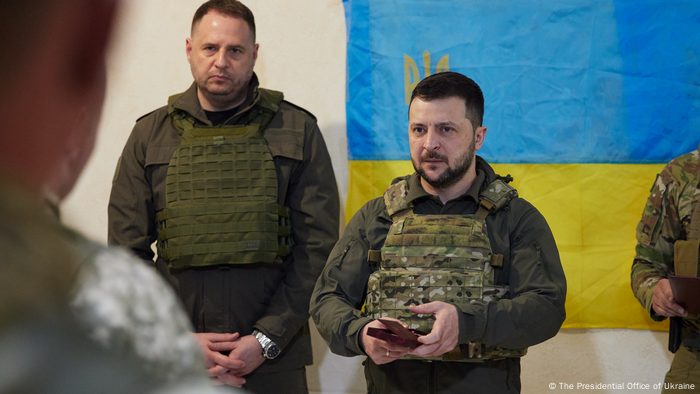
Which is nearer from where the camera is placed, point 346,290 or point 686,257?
point 346,290

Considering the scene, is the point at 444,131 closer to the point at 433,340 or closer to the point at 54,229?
the point at 433,340

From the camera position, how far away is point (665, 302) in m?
1.97

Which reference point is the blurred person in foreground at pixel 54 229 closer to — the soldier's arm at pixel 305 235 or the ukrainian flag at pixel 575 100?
the soldier's arm at pixel 305 235

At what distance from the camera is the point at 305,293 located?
2133 mm

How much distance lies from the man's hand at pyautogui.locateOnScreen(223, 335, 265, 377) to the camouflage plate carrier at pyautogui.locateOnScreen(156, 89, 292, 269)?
0.28m

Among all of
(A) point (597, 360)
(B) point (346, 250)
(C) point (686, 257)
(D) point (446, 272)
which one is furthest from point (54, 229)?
(A) point (597, 360)

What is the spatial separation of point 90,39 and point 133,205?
2.10m

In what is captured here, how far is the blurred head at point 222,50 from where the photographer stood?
7.28 ft

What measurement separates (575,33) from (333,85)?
108 centimetres

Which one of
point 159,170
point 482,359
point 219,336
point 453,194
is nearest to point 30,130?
point 482,359

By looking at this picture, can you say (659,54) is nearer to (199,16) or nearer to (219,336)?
(199,16)

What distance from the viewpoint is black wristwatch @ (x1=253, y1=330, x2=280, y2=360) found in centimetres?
205

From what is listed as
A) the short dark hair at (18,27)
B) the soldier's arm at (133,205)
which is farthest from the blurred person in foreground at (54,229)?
the soldier's arm at (133,205)

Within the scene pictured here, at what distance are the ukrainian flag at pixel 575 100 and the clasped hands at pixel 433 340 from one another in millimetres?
1158
